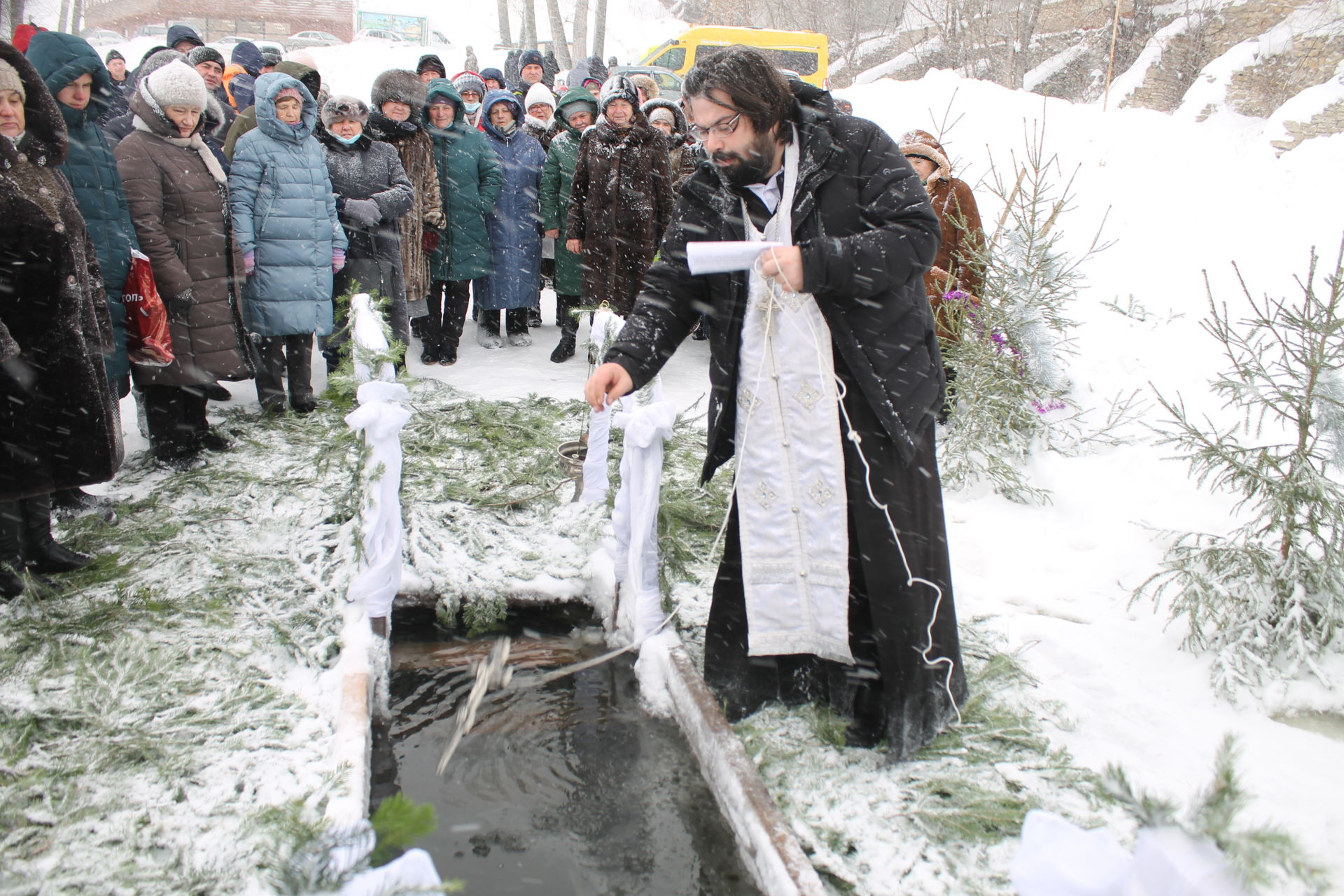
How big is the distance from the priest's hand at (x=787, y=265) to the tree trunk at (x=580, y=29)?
25.7 metres

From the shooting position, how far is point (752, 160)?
235 centimetres

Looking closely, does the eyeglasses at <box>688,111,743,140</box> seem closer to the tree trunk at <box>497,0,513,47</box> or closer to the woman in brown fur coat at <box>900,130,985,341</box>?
the woman in brown fur coat at <box>900,130,985,341</box>

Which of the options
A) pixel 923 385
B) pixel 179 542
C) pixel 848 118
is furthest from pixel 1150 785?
pixel 179 542

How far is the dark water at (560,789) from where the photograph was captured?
2434 millimetres

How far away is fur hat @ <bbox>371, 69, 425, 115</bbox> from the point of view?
21.1 feet

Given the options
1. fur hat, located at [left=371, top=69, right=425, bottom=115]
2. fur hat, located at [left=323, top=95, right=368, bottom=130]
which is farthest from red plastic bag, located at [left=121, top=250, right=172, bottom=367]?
fur hat, located at [left=371, top=69, right=425, bottom=115]

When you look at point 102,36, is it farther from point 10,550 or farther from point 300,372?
point 10,550

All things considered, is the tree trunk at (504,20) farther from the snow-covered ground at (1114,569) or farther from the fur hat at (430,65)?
the snow-covered ground at (1114,569)

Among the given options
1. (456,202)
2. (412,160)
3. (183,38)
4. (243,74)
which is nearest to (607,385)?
(412,160)

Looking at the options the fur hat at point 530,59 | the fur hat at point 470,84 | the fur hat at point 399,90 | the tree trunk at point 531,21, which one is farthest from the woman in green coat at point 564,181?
the tree trunk at point 531,21

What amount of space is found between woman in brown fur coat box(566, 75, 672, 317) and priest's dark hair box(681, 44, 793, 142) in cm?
466

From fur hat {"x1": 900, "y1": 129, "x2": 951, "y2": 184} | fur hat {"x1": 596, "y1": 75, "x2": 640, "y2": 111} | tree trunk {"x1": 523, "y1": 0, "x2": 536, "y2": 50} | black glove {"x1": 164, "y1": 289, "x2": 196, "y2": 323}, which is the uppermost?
tree trunk {"x1": 523, "y1": 0, "x2": 536, "y2": 50}

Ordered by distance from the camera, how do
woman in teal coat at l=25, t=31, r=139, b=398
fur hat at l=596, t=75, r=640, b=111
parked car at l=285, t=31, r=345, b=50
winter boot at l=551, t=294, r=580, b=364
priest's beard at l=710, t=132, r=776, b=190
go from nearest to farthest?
1. priest's beard at l=710, t=132, r=776, b=190
2. woman in teal coat at l=25, t=31, r=139, b=398
3. fur hat at l=596, t=75, r=640, b=111
4. winter boot at l=551, t=294, r=580, b=364
5. parked car at l=285, t=31, r=345, b=50

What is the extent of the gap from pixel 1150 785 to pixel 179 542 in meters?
4.03
